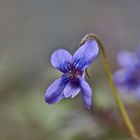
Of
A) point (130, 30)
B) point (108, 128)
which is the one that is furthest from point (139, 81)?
point (130, 30)

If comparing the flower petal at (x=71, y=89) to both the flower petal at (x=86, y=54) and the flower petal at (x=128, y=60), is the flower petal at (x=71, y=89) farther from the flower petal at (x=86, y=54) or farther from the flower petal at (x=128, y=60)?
the flower petal at (x=128, y=60)

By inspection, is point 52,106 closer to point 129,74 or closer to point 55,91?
point 129,74

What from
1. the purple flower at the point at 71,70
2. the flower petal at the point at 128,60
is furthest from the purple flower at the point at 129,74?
the purple flower at the point at 71,70

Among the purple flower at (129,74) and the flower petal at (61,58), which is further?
the purple flower at (129,74)

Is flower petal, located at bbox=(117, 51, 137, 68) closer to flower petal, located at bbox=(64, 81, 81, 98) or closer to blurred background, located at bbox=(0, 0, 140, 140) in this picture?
blurred background, located at bbox=(0, 0, 140, 140)

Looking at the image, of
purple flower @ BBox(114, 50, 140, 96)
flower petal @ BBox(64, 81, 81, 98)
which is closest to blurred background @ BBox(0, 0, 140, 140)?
purple flower @ BBox(114, 50, 140, 96)

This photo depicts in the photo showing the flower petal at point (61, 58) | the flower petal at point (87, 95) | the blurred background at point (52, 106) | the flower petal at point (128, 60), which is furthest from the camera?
the flower petal at point (128, 60)

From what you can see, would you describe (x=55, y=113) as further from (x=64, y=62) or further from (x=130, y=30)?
(x=130, y=30)
